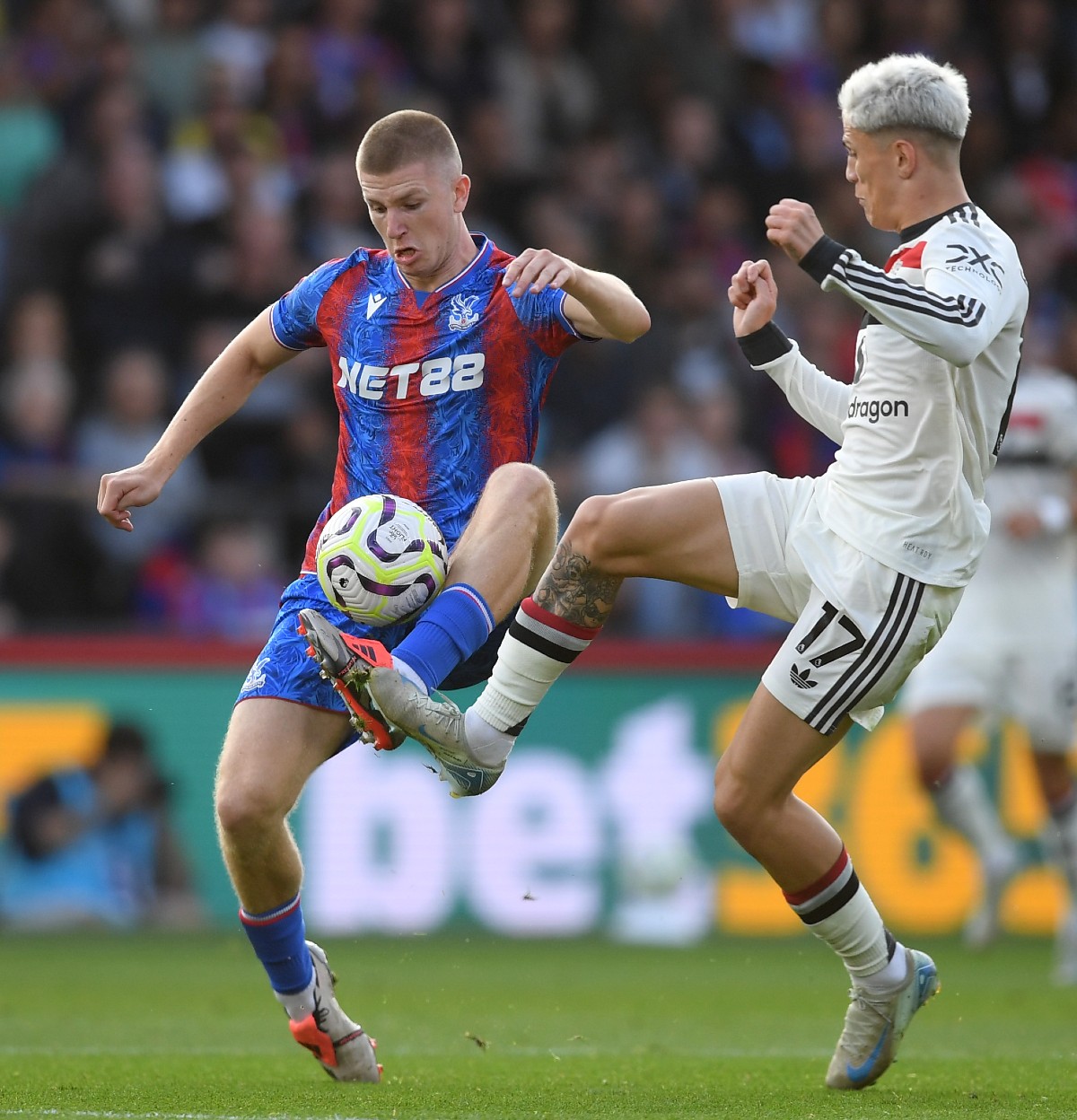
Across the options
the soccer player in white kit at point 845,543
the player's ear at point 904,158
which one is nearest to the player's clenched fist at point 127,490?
the soccer player in white kit at point 845,543

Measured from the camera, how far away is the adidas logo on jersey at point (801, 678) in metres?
5.36

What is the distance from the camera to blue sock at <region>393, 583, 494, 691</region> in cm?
540

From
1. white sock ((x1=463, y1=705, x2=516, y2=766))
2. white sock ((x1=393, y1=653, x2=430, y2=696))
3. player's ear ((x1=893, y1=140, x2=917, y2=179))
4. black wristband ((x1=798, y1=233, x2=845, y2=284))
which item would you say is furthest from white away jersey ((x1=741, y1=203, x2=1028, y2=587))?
white sock ((x1=393, y1=653, x2=430, y2=696))

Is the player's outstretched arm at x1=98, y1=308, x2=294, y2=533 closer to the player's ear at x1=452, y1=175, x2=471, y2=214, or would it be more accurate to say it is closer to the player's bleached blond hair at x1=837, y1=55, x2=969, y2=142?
the player's ear at x1=452, y1=175, x2=471, y2=214

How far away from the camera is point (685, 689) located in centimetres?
1105

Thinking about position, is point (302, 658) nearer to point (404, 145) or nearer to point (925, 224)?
point (404, 145)

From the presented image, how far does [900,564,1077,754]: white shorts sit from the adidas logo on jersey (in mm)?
4237

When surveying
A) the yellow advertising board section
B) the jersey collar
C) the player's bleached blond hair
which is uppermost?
the player's bleached blond hair

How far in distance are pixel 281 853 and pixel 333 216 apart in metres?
7.09

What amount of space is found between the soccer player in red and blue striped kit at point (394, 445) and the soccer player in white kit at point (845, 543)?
0.25 meters

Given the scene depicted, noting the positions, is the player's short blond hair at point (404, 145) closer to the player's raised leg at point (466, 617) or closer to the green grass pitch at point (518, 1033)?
the player's raised leg at point (466, 617)

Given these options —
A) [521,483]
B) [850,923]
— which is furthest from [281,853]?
[850,923]

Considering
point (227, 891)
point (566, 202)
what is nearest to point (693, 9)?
point (566, 202)

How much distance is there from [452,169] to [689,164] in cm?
843
